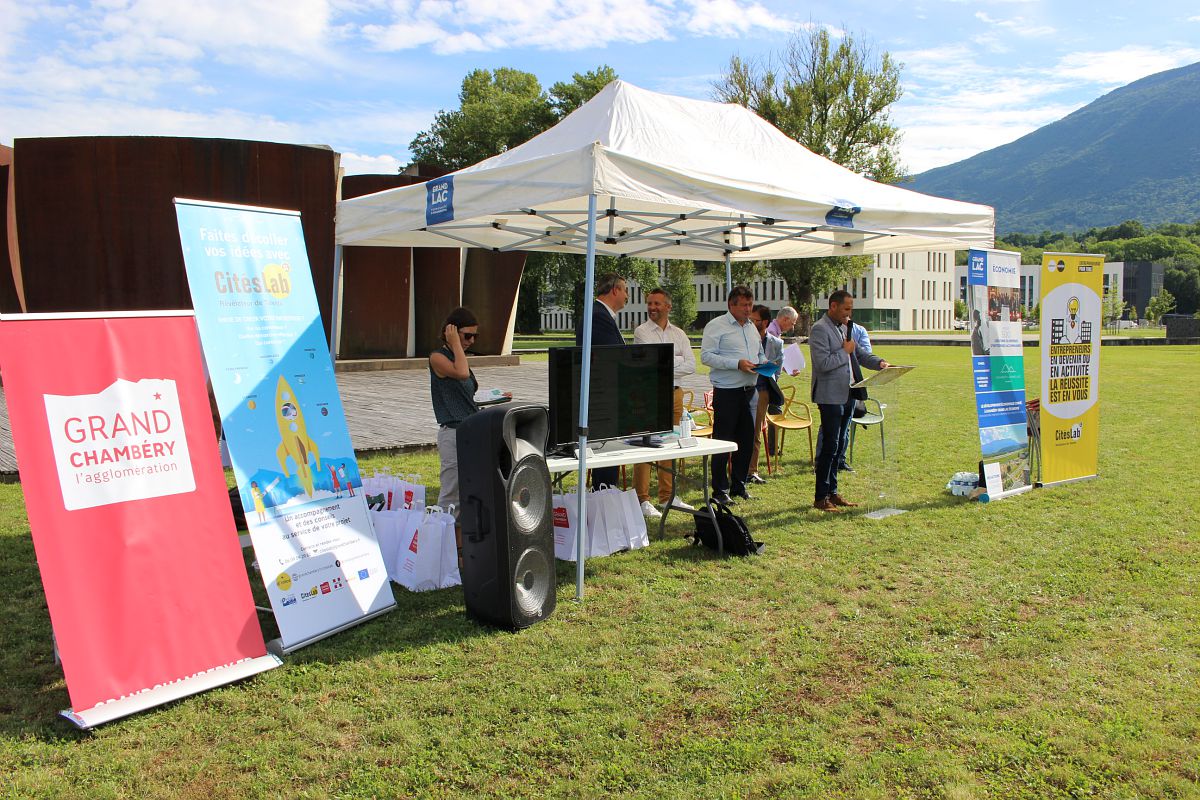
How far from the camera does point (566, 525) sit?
589 centimetres

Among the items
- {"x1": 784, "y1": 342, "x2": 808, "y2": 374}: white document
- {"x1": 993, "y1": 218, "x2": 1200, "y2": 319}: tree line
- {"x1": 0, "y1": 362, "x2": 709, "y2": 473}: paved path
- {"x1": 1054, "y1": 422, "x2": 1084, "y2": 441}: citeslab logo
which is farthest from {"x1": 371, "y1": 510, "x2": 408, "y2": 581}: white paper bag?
{"x1": 993, "y1": 218, "x2": 1200, "y2": 319}: tree line

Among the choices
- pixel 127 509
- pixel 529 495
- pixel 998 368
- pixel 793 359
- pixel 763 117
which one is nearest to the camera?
pixel 127 509

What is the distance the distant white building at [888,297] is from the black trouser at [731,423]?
239 feet

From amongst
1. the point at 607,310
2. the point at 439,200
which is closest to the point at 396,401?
the point at 607,310

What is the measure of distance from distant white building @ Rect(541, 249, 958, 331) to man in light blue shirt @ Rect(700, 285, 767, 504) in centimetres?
7280

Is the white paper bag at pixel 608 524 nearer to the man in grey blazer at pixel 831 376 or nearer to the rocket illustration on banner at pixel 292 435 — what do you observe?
the man in grey blazer at pixel 831 376

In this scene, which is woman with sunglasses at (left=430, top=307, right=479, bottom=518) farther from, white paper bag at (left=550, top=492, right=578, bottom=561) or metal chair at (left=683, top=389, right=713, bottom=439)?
metal chair at (left=683, top=389, right=713, bottom=439)

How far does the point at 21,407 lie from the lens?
11.2ft

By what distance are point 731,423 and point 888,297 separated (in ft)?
279

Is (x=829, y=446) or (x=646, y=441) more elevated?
(x=646, y=441)

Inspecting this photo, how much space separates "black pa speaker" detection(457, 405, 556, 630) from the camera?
442 cm

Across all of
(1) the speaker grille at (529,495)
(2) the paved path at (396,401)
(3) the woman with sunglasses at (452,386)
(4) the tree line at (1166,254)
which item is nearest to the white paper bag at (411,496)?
(3) the woman with sunglasses at (452,386)

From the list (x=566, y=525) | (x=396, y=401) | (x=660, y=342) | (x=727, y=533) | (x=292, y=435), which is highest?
(x=660, y=342)

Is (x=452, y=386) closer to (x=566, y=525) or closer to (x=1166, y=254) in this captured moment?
(x=566, y=525)
